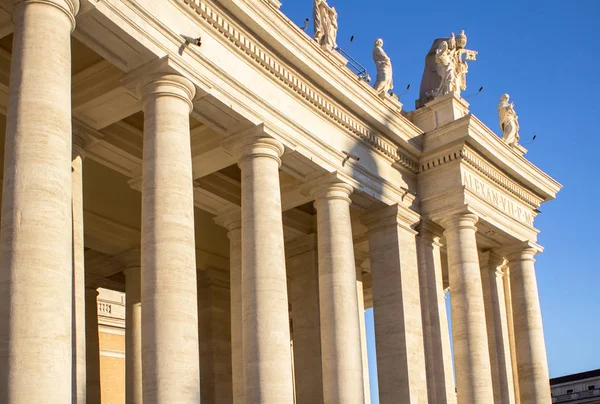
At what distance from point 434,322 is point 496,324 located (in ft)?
29.7

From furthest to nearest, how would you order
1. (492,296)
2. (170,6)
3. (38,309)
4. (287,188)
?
(492,296) < (287,188) < (170,6) < (38,309)

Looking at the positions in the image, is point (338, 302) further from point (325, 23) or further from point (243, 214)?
point (325, 23)

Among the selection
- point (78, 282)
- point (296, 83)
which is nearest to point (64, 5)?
point (78, 282)

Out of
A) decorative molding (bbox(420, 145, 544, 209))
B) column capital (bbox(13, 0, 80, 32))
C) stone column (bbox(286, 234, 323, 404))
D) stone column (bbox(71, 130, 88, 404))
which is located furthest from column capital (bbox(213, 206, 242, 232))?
column capital (bbox(13, 0, 80, 32))

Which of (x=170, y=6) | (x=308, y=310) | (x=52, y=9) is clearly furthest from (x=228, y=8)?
(x=308, y=310)

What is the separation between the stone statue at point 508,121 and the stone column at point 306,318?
50.4 feet

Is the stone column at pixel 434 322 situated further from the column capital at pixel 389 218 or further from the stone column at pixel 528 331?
the stone column at pixel 528 331

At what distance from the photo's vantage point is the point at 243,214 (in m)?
42.8

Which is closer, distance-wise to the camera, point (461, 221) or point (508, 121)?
point (461, 221)

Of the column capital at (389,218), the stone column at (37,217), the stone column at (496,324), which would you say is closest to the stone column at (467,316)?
the column capital at (389,218)

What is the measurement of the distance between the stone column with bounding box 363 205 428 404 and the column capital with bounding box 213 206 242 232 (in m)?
7.40

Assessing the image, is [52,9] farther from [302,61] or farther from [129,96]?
[302,61]

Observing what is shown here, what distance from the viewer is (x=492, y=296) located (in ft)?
205

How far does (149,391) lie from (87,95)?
1450 centimetres
